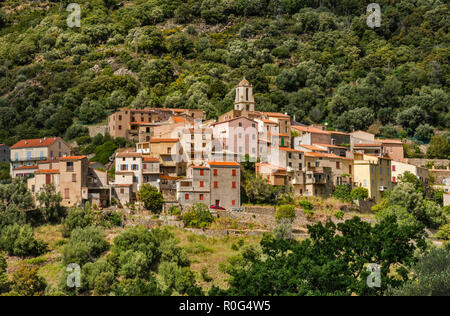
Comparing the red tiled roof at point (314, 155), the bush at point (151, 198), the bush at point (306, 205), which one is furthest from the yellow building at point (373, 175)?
the bush at point (151, 198)

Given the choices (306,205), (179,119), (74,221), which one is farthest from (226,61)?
(74,221)

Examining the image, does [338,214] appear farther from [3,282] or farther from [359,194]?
[3,282]

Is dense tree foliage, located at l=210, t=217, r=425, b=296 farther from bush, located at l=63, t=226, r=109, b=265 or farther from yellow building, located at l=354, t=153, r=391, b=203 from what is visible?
yellow building, located at l=354, t=153, r=391, b=203

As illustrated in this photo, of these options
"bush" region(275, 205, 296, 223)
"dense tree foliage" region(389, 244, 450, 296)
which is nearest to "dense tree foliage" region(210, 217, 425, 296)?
"dense tree foliage" region(389, 244, 450, 296)

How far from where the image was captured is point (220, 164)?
2078 inches

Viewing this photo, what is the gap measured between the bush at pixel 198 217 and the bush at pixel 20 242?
11730 millimetres

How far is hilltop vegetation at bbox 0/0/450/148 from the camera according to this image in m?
87.4

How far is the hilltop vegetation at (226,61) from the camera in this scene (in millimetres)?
87438

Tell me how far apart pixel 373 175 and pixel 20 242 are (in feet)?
108

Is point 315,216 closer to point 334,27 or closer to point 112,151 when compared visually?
point 112,151

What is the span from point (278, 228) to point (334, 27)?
9270cm

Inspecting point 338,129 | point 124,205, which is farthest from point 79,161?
point 338,129

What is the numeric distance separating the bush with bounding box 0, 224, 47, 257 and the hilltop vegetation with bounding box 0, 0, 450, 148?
103ft

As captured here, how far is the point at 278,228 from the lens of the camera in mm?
47469
